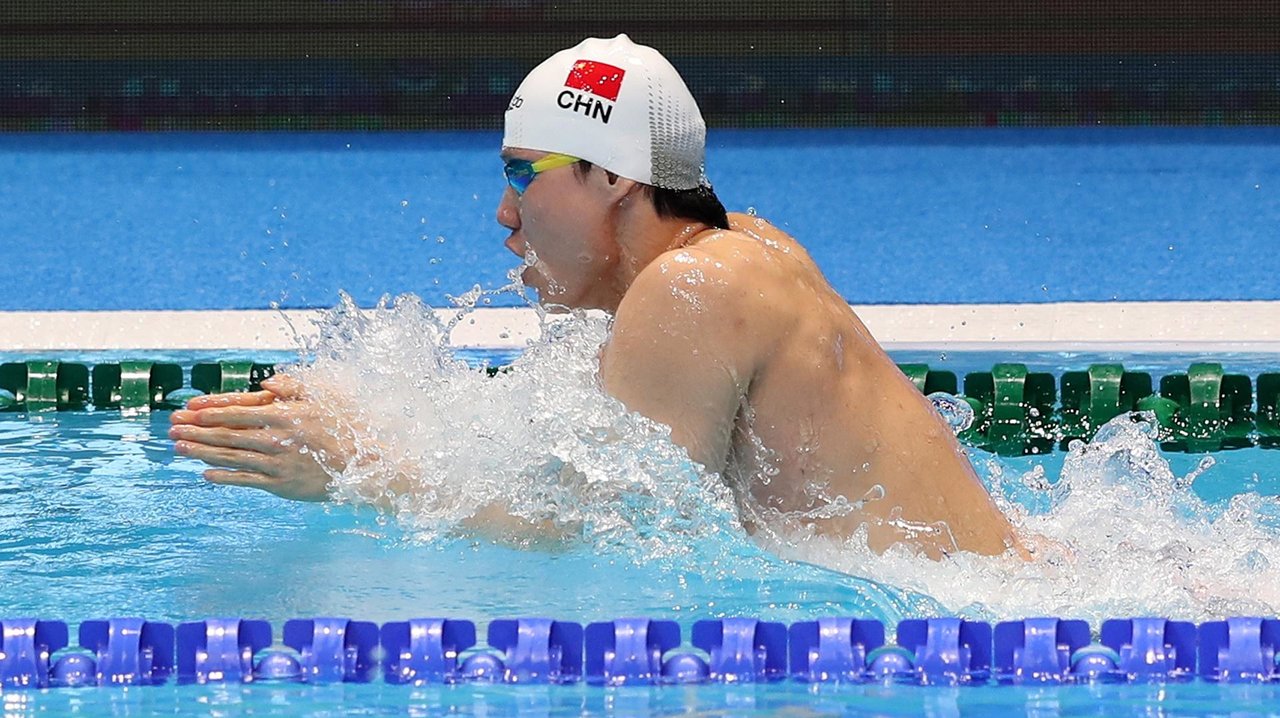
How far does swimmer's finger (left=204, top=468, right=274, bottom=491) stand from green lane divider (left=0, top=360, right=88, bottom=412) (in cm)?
269

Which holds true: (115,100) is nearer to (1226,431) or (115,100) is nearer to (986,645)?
(1226,431)

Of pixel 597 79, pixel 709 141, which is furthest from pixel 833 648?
pixel 709 141

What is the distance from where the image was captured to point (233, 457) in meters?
2.26

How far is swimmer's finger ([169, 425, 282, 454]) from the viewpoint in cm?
226

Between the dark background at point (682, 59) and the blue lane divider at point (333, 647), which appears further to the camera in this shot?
the dark background at point (682, 59)

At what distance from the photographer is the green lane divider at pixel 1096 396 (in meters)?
4.50

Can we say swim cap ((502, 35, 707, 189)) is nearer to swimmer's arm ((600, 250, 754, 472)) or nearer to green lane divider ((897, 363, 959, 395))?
swimmer's arm ((600, 250, 754, 472))

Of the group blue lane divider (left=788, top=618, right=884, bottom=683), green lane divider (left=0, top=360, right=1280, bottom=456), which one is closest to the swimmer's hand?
blue lane divider (left=788, top=618, right=884, bottom=683)

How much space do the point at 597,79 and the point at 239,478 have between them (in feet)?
2.40

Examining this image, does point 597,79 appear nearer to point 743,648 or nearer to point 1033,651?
point 743,648

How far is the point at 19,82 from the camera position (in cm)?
863

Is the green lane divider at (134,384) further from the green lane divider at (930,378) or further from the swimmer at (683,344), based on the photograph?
the swimmer at (683,344)

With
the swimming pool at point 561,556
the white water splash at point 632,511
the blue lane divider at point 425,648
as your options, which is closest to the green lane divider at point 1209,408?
the swimming pool at point 561,556

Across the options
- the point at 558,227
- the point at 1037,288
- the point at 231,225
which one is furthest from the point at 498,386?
the point at 231,225
